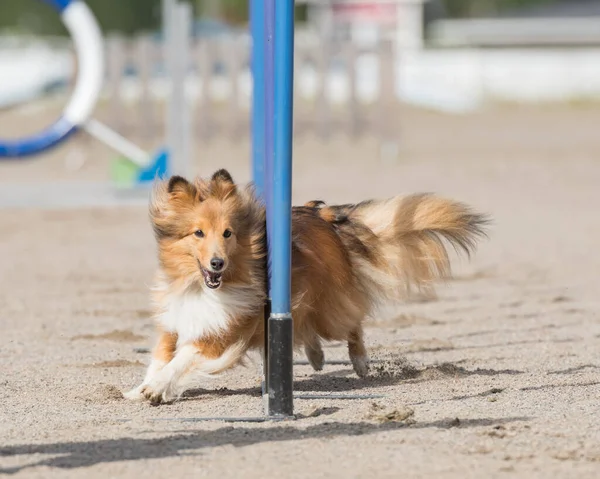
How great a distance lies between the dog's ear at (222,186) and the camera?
17.0 ft

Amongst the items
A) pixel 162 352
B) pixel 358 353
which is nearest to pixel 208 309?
pixel 162 352

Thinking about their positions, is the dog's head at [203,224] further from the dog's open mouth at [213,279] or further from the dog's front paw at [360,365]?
the dog's front paw at [360,365]

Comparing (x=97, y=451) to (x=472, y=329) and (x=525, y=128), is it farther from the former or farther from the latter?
(x=525, y=128)

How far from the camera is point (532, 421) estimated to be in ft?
14.9

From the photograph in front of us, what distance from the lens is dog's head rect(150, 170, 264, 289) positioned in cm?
509

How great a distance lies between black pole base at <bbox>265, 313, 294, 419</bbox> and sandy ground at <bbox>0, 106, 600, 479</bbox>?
0.33 ft

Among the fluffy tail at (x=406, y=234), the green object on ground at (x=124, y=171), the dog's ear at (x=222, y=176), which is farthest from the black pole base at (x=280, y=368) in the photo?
the green object on ground at (x=124, y=171)

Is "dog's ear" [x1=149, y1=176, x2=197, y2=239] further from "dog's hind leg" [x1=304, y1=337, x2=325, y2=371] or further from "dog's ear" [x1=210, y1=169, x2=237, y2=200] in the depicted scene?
"dog's hind leg" [x1=304, y1=337, x2=325, y2=371]

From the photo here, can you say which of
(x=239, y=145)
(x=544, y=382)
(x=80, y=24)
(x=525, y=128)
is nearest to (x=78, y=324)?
(x=544, y=382)

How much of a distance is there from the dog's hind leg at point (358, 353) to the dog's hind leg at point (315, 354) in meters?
0.15

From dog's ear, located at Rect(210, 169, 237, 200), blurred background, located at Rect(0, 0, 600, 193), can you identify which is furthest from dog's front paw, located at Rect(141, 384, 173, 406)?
blurred background, located at Rect(0, 0, 600, 193)

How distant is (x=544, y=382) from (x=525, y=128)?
67.6ft

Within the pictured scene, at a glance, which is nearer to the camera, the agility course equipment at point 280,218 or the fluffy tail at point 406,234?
the agility course equipment at point 280,218

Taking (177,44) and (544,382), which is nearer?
(544,382)
